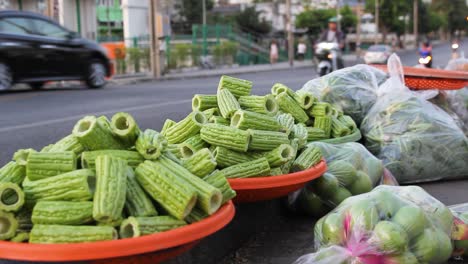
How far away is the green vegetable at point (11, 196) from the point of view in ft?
8.54

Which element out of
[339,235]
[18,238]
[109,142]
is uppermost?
[109,142]

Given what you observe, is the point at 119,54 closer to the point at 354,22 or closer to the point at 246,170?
the point at 246,170

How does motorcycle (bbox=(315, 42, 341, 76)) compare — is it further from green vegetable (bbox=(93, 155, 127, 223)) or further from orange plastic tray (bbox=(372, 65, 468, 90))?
green vegetable (bbox=(93, 155, 127, 223))

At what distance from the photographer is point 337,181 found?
4.25 metres

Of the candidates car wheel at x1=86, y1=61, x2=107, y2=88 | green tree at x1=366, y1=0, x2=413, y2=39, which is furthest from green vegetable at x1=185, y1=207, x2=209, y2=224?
green tree at x1=366, y1=0, x2=413, y2=39

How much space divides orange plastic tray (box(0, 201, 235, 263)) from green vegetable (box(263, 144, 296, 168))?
111cm

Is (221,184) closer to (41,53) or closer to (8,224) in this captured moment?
(8,224)

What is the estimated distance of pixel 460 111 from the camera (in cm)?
652

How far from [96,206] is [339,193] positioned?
2.09m

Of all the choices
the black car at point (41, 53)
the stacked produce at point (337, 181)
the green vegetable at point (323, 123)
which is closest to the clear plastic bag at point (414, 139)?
the green vegetable at point (323, 123)

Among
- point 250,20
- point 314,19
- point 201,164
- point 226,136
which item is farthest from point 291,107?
point 314,19

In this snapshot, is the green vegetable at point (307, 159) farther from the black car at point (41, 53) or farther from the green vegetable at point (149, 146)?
the black car at point (41, 53)

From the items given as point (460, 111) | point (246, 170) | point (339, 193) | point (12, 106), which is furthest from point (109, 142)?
point (12, 106)

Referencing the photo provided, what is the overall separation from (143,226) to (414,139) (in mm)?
3565
